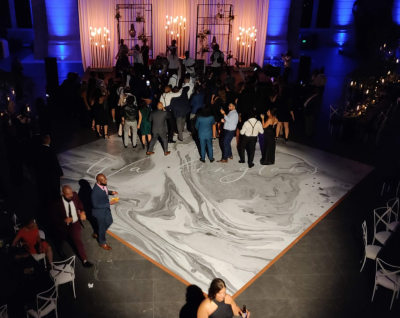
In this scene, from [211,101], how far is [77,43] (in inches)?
372

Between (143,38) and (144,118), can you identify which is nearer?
(144,118)

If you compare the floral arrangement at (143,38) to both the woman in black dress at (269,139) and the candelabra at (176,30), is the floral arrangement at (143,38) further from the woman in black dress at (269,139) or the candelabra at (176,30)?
the woman in black dress at (269,139)

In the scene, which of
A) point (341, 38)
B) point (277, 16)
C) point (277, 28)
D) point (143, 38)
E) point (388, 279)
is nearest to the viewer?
point (388, 279)

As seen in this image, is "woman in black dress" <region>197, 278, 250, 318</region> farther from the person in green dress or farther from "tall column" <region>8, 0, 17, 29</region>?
"tall column" <region>8, 0, 17, 29</region>

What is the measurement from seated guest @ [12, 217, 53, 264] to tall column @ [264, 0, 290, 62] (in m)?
14.8

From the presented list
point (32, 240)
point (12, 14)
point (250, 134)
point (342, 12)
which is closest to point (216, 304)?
point (32, 240)

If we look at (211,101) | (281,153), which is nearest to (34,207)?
(211,101)

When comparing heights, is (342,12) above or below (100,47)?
above

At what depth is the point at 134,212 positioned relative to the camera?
24.7ft

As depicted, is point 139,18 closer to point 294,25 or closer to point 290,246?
point 294,25

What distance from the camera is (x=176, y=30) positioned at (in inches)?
666

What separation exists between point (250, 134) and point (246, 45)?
9798mm

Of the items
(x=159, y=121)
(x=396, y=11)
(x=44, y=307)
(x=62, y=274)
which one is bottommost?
(x=44, y=307)

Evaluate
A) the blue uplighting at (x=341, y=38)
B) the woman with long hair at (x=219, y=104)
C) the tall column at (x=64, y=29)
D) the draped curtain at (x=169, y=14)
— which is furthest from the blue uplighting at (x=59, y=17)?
the blue uplighting at (x=341, y=38)
